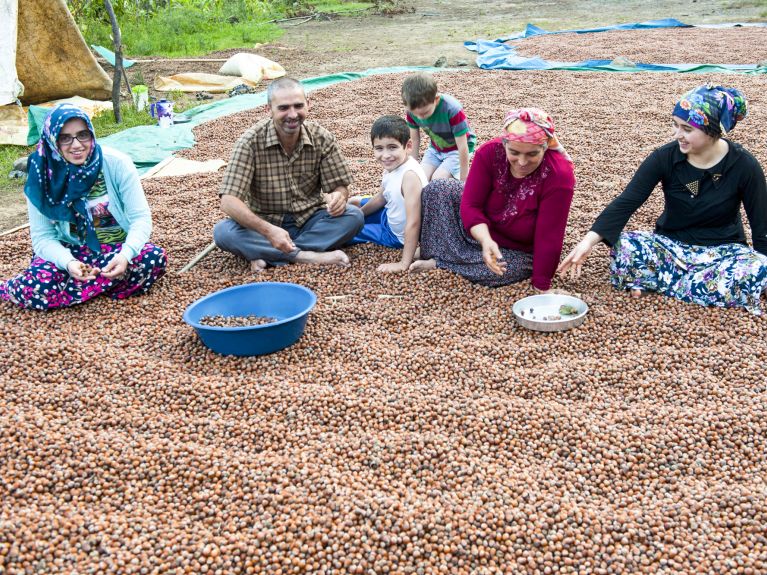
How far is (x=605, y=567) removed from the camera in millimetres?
2035

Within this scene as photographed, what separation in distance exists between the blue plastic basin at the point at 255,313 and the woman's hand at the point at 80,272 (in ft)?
1.82

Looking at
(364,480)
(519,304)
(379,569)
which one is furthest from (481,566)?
(519,304)

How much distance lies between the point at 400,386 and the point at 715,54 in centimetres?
901

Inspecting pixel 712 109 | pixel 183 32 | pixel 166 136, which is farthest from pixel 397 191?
pixel 183 32

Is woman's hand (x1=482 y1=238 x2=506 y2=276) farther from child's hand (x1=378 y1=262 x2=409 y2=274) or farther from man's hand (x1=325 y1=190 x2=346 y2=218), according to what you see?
man's hand (x1=325 y1=190 x2=346 y2=218)

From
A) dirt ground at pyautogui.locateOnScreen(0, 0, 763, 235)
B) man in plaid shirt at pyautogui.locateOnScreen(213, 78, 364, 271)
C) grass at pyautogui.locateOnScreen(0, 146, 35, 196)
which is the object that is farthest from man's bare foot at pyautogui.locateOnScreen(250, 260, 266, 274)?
dirt ground at pyautogui.locateOnScreen(0, 0, 763, 235)

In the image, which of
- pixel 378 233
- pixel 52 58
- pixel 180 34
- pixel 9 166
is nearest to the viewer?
pixel 378 233

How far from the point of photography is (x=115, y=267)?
3570mm

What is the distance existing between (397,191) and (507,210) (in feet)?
2.27

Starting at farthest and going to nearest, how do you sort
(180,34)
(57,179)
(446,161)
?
(180,34) < (446,161) < (57,179)

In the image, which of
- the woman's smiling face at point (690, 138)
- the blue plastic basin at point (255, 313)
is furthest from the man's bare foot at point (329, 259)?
the woman's smiling face at point (690, 138)

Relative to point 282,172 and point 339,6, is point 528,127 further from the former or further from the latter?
point 339,6

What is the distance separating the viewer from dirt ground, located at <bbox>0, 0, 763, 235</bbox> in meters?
11.2

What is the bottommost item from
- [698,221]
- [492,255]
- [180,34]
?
[492,255]
